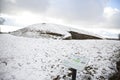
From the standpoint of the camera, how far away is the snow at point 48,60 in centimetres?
704

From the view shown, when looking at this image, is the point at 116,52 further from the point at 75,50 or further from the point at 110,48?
the point at 75,50

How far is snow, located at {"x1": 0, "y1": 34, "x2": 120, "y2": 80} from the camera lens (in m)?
7.04

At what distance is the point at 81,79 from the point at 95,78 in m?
0.80

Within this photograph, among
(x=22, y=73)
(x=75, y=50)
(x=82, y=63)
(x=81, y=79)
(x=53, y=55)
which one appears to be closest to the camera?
(x=82, y=63)

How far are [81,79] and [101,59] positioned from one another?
104 inches

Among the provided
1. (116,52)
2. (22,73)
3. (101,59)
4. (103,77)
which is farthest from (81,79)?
(116,52)

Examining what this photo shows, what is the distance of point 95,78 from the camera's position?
6.80 metres

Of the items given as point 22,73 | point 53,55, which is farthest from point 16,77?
point 53,55

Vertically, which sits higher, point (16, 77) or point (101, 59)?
point (101, 59)

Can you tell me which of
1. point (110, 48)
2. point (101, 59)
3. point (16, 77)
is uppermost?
point (110, 48)

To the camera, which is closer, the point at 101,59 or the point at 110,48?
Result: the point at 101,59

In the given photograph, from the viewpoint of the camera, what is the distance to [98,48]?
10367mm

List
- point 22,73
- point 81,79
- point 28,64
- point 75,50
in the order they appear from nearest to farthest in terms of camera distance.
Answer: point 81,79 → point 22,73 → point 28,64 → point 75,50

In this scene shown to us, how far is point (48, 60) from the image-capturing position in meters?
8.51
